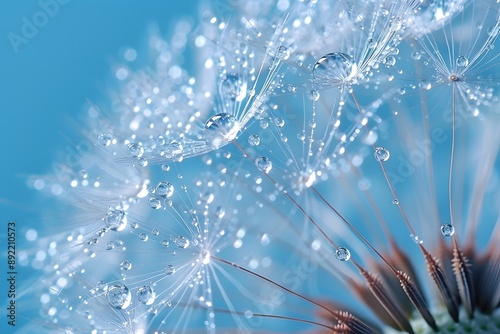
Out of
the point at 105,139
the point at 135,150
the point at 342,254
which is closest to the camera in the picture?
the point at 342,254

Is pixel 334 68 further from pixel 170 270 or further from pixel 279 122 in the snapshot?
pixel 170 270

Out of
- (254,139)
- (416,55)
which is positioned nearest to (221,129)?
(254,139)

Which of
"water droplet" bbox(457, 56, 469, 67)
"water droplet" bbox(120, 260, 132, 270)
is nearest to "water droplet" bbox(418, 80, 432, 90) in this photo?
"water droplet" bbox(457, 56, 469, 67)

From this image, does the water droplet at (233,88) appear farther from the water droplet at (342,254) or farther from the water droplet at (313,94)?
the water droplet at (342,254)

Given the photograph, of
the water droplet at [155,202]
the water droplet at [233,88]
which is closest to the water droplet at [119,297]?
the water droplet at [155,202]

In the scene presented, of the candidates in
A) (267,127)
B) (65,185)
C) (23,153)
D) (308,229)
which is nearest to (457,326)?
(308,229)

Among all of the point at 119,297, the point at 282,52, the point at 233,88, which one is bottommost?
the point at 119,297
